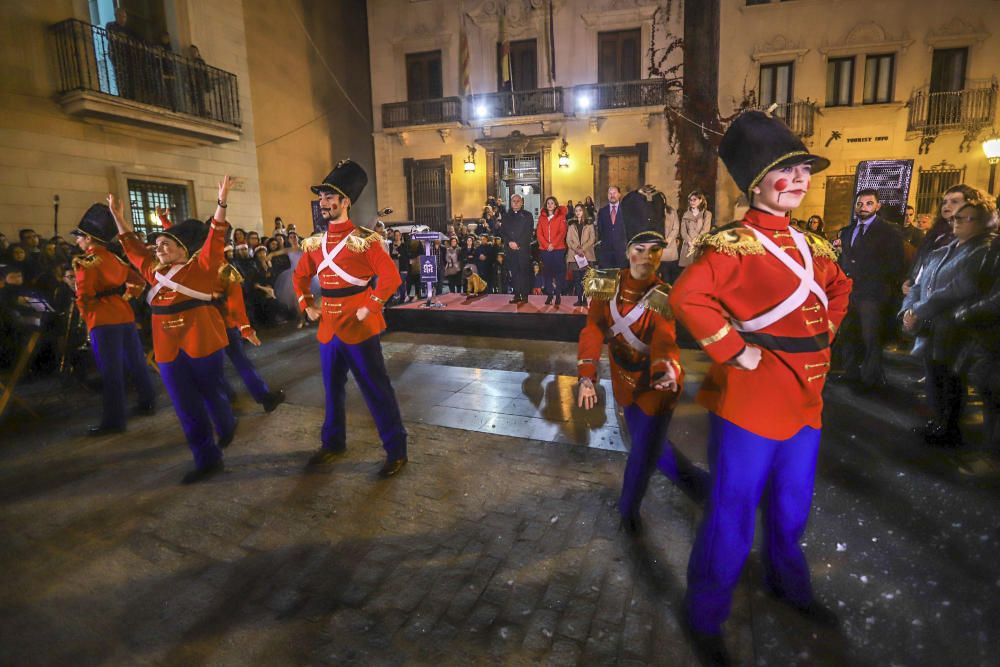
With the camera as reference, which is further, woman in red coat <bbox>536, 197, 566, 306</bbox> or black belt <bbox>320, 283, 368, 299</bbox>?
woman in red coat <bbox>536, 197, 566, 306</bbox>

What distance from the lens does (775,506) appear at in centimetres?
239

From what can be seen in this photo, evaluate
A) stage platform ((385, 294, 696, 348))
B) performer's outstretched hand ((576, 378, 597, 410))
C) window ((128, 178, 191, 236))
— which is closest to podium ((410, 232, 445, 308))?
stage platform ((385, 294, 696, 348))

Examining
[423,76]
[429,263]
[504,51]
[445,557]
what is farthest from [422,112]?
[445,557]

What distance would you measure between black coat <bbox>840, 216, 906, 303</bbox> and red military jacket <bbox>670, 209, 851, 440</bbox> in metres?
4.39

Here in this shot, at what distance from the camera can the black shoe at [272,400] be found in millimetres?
5539

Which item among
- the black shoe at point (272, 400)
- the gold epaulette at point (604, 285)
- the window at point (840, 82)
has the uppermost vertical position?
the window at point (840, 82)

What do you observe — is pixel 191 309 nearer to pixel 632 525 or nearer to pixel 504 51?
pixel 632 525

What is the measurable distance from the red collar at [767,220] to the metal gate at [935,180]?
20.8 metres

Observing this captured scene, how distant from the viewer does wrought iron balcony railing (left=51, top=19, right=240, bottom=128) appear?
11.0 meters

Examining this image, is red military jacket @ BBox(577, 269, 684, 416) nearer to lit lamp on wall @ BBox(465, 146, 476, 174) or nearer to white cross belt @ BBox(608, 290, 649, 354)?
white cross belt @ BBox(608, 290, 649, 354)

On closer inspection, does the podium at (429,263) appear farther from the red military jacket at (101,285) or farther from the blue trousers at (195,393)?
the blue trousers at (195,393)

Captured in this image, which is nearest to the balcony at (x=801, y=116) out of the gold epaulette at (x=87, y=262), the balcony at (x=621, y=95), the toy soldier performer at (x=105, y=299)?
the balcony at (x=621, y=95)

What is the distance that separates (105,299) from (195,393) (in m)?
2.02

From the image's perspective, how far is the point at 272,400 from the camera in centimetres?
557
